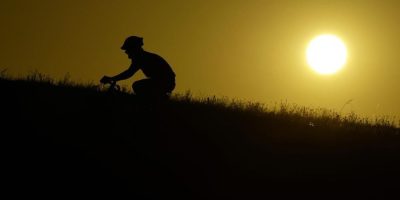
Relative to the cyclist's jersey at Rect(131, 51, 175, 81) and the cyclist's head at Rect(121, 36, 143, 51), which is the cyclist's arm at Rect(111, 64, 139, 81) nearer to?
the cyclist's jersey at Rect(131, 51, 175, 81)

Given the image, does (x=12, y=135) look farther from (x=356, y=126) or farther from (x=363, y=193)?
(x=356, y=126)

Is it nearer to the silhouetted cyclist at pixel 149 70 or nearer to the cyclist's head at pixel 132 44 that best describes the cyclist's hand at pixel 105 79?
the silhouetted cyclist at pixel 149 70

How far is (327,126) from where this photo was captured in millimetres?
18484

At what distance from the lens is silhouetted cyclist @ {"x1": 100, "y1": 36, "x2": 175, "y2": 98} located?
1651 cm

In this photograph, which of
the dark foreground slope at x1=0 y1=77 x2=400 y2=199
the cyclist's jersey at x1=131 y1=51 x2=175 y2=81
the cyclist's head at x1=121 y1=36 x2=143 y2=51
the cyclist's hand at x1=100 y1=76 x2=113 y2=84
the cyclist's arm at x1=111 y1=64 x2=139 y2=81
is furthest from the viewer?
the cyclist's jersey at x1=131 y1=51 x2=175 y2=81

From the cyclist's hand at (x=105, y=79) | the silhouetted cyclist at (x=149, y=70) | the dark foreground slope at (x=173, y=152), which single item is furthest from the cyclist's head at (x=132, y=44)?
the dark foreground slope at (x=173, y=152)

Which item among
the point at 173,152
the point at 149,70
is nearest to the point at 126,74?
the point at 149,70

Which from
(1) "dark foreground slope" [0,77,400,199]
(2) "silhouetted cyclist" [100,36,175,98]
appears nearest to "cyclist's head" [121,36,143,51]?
(2) "silhouetted cyclist" [100,36,175,98]

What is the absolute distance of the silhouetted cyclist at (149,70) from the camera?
650 inches

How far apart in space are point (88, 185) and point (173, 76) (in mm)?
4966

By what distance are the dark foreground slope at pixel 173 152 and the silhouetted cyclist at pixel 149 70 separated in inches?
14.7

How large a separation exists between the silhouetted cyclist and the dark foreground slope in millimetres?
372

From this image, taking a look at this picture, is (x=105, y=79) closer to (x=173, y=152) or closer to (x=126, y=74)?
(x=126, y=74)

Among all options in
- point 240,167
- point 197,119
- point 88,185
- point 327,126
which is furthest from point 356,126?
point 88,185
